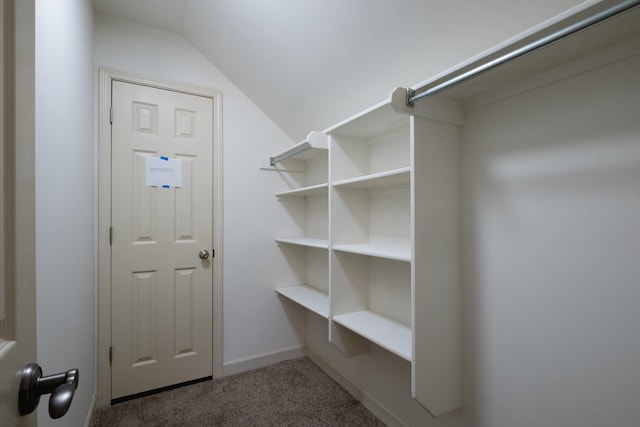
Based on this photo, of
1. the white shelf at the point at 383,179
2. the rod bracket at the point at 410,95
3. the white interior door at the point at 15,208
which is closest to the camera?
the white interior door at the point at 15,208

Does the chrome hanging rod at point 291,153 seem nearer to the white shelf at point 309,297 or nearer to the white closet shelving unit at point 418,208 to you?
the white closet shelving unit at point 418,208

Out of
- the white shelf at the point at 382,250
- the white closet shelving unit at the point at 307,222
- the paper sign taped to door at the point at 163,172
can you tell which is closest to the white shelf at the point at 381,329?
the white shelf at the point at 382,250

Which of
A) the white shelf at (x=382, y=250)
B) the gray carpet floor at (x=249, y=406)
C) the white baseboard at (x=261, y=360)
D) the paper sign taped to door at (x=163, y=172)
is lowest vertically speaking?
the gray carpet floor at (x=249, y=406)

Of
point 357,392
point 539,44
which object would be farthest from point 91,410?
point 539,44

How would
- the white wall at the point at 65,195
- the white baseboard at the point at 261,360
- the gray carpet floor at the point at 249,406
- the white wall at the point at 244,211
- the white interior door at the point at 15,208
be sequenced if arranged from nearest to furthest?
1. the white interior door at the point at 15,208
2. the white wall at the point at 65,195
3. the gray carpet floor at the point at 249,406
4. the white wall at the point at 244,211
5. the white baseboard at the point at 261,360

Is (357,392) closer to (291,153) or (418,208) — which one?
(418,208)

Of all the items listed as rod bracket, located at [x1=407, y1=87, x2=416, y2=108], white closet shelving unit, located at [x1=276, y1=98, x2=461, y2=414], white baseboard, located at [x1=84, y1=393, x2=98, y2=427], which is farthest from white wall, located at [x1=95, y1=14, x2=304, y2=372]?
rod bracket, located at [x1=407, y1=87, x2=416, y2=108]

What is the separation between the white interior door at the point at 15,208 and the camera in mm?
472

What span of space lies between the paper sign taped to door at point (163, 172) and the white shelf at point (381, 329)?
153cm

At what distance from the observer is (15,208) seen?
50 centimetres

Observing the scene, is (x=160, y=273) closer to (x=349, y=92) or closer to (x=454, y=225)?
(x=349, y=92)

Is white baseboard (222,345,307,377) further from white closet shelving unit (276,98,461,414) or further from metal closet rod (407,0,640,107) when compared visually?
metal closet rod (407,0,640,107)

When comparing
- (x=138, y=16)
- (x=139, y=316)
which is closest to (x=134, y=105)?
(x=138, y=16)

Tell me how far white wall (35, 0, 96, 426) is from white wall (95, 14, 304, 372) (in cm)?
56
